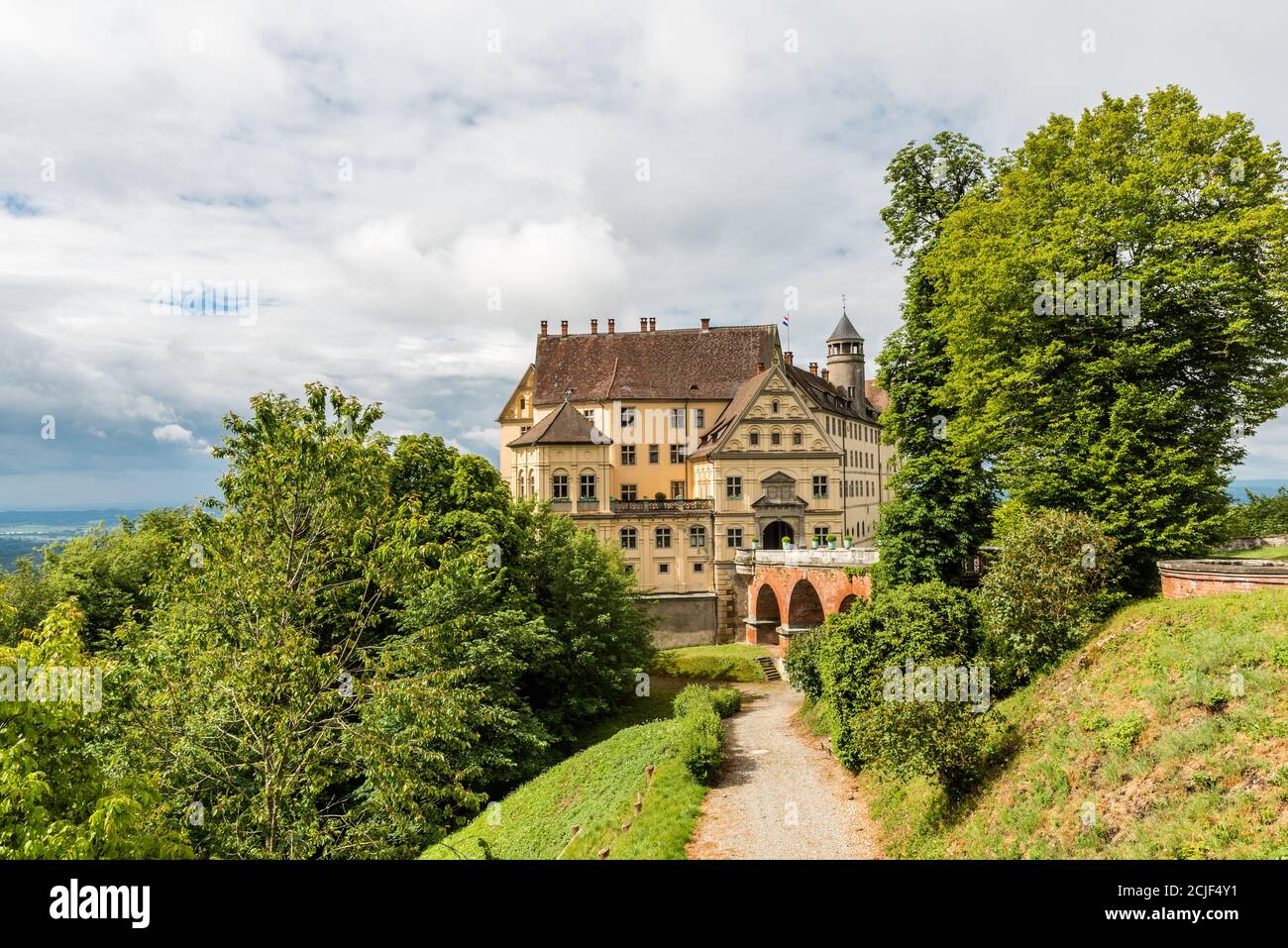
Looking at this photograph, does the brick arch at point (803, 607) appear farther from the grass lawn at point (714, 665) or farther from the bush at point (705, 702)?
the bush at point (705, 702)

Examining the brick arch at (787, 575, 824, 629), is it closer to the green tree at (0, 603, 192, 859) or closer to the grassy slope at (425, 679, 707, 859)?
the grassy slope at (425, 679, 707, 859)

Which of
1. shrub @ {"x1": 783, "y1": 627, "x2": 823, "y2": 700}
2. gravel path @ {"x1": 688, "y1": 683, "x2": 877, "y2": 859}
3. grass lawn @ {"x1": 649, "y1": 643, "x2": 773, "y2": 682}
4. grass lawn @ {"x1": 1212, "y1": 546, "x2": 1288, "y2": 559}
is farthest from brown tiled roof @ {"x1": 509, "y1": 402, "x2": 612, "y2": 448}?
grass lawn @ {"x1": 1212, "y1": 546, "x2": 1288, "y2": 559}

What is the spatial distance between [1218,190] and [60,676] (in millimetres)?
27613

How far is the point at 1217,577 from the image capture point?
58.3 feet

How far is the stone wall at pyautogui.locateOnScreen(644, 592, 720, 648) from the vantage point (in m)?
53.2

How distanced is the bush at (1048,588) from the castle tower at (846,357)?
184 feet

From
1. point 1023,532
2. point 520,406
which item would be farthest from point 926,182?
point 520,406

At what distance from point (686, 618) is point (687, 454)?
13446 millimetres

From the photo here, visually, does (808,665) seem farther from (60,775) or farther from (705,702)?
(60,775)

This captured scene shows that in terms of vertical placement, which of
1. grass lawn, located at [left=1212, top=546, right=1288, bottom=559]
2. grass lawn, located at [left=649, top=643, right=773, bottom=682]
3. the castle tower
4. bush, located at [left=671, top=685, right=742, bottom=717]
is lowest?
grass lawn, located at [left=649, top=643, right=773, bottom=682]

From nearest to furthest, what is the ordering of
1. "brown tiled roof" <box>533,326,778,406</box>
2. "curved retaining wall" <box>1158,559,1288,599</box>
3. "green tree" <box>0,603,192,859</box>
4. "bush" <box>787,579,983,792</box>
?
"green tree" <box>0,603,192,859</box>
"curved retaining wall" <box>1158,559,1288,599</box>
"bush" <box>787,579,983,792</box>
"brown tiled roof" <box>533,326,778,406</box>

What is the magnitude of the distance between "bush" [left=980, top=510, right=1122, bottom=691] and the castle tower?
56.1 metres

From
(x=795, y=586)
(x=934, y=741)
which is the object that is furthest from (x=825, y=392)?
(x=934, y=741)
